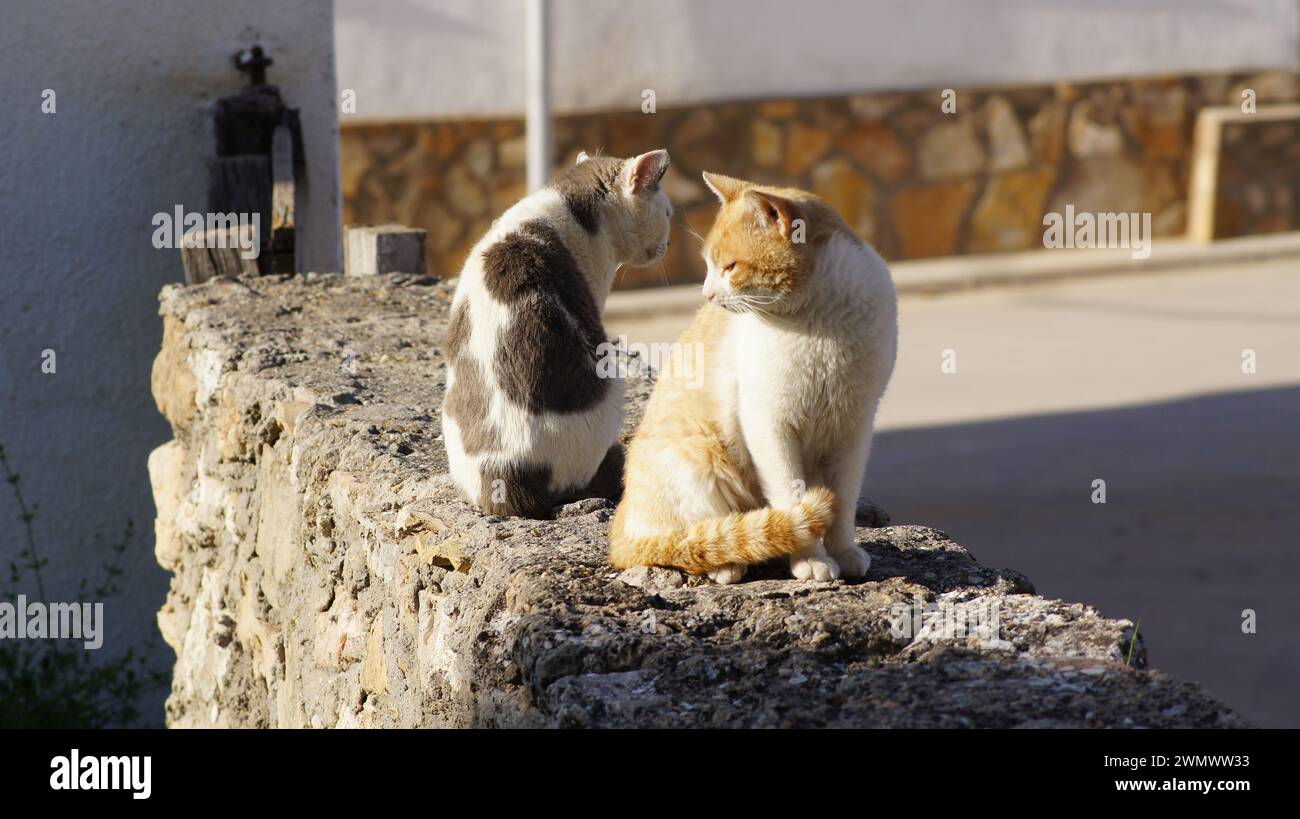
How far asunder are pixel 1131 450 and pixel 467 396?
4941mm

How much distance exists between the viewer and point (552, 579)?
250 cm

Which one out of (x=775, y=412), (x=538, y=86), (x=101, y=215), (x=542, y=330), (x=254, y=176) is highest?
(x=538, y=86)

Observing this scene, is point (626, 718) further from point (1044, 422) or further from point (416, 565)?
point (1044, 422)

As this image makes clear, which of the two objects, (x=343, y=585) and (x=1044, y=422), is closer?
(x=343, y=585)

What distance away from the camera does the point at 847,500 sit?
2.59m

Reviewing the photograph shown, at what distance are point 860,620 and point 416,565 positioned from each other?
3.14 ft

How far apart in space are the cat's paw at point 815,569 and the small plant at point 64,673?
127 inches

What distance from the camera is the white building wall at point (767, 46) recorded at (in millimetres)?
8906

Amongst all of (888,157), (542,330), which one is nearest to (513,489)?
(542,330)

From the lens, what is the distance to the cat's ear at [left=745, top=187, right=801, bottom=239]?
2.47m
